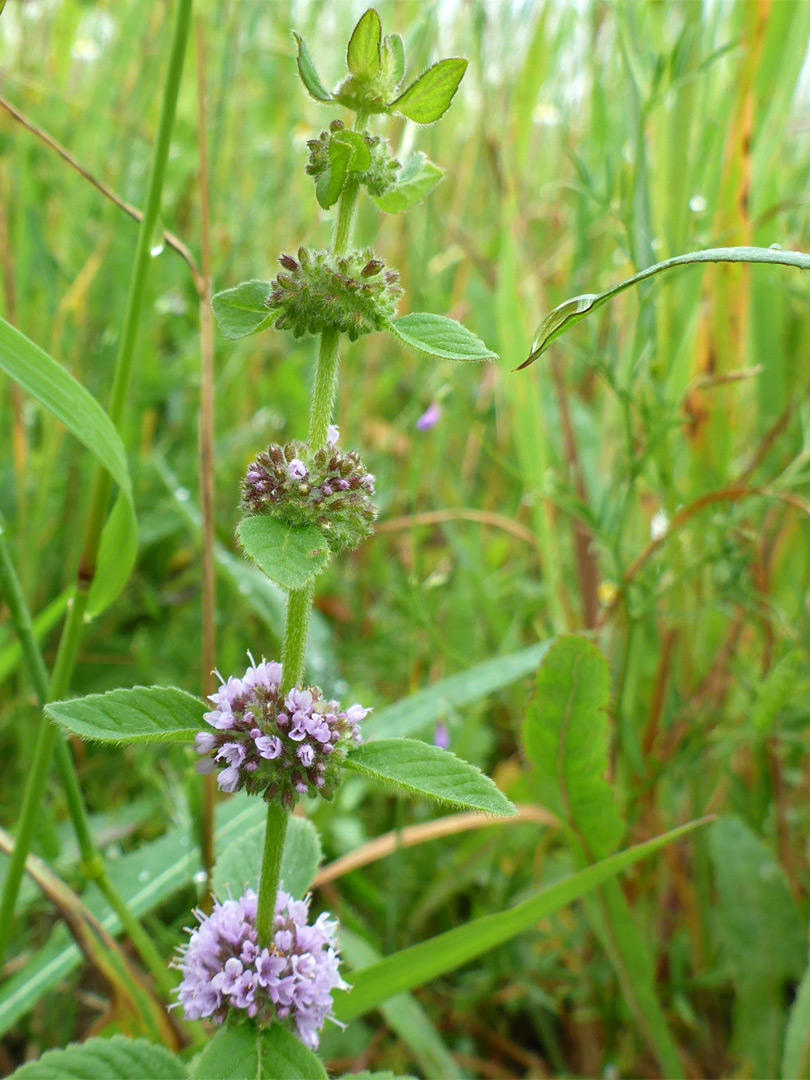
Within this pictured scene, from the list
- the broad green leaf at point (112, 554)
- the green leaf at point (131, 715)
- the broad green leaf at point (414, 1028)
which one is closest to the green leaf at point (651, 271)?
the green leaf at point (131, 715)

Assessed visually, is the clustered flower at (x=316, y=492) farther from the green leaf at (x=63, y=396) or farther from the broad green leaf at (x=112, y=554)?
the broad green leaf at (x=112, y=554)

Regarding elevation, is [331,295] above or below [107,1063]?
above

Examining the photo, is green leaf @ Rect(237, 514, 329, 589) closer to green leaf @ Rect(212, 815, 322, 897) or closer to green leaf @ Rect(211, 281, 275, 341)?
green leaf @ Rect(211, 281, 275, 341)

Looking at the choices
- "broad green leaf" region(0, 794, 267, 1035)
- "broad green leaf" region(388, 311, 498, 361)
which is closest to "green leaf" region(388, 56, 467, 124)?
"broad green leaf" region(388, 311, 498, 361)

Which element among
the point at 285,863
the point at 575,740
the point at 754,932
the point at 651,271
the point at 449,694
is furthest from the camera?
the point at 449,694

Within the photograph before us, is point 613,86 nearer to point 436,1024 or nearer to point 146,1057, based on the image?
point 436,1024

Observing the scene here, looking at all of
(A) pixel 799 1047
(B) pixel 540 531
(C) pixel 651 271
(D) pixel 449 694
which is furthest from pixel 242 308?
(A) pixel 799 1047

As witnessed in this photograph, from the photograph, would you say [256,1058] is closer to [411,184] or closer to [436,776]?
[436,776]
